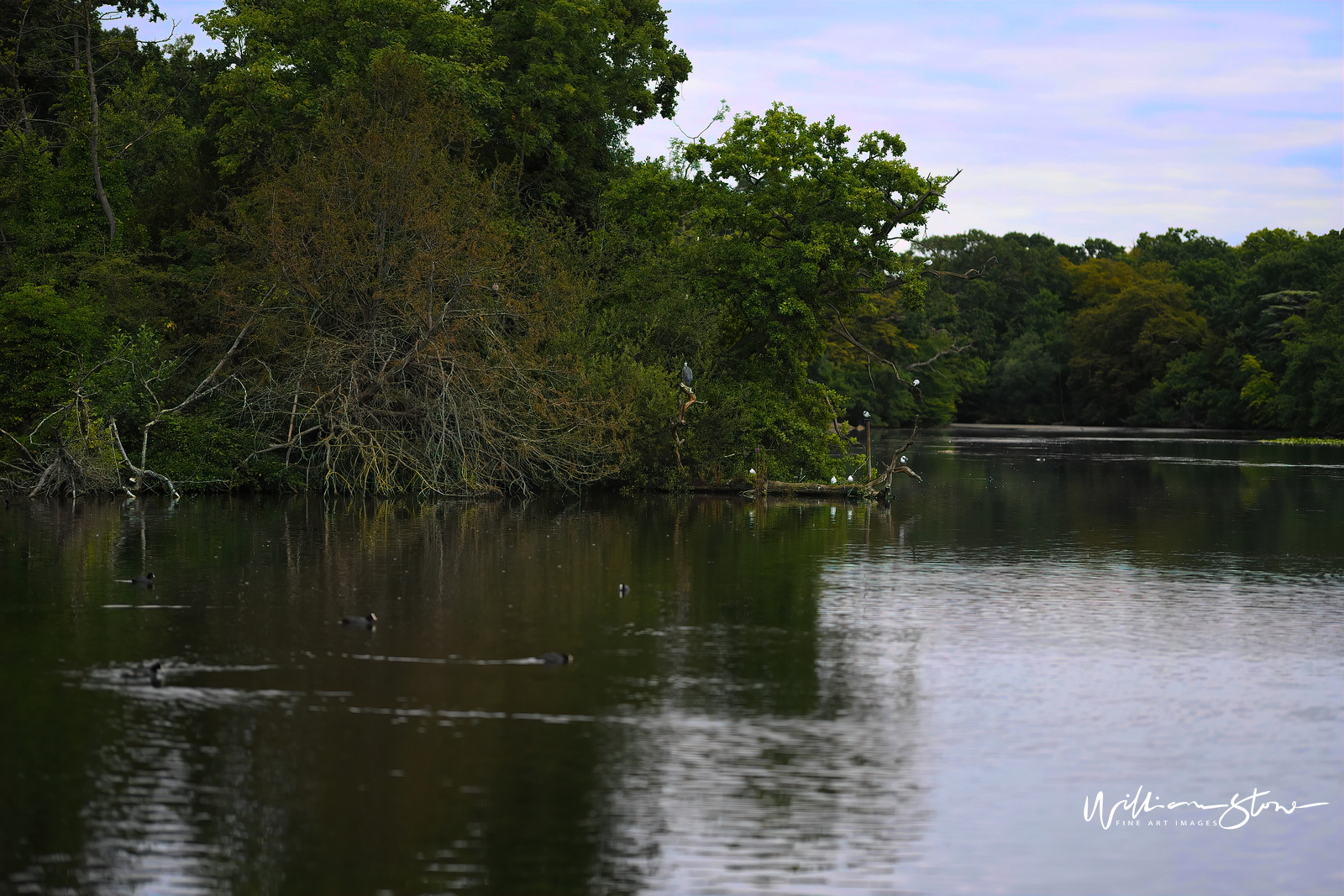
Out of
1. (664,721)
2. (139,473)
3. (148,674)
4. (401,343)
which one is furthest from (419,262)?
(664,721)

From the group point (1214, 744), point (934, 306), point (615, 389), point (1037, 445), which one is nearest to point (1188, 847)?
point (1214, 744)

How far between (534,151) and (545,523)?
18242 millimetres

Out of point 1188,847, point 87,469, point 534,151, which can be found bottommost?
point 1188,847

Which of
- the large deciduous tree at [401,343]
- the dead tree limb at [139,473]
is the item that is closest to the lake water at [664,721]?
the dead tree limb at [139,473]

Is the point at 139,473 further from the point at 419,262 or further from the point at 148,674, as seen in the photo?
the point at 148,674

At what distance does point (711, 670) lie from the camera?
12.1 metres

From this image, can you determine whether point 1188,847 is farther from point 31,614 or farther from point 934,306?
point 934,306

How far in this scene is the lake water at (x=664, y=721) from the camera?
24.5 feet

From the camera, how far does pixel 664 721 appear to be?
33.5 ft

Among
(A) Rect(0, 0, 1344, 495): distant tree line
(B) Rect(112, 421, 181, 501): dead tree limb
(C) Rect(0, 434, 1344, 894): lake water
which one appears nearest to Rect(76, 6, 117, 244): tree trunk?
(A) Rect(0, 0, 1344, 495): distant tree line

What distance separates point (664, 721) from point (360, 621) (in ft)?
15.7

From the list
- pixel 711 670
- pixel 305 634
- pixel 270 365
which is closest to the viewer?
pixel 711 670

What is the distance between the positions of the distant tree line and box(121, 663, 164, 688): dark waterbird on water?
59.8 ft

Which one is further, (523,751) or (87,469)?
(87,469)
